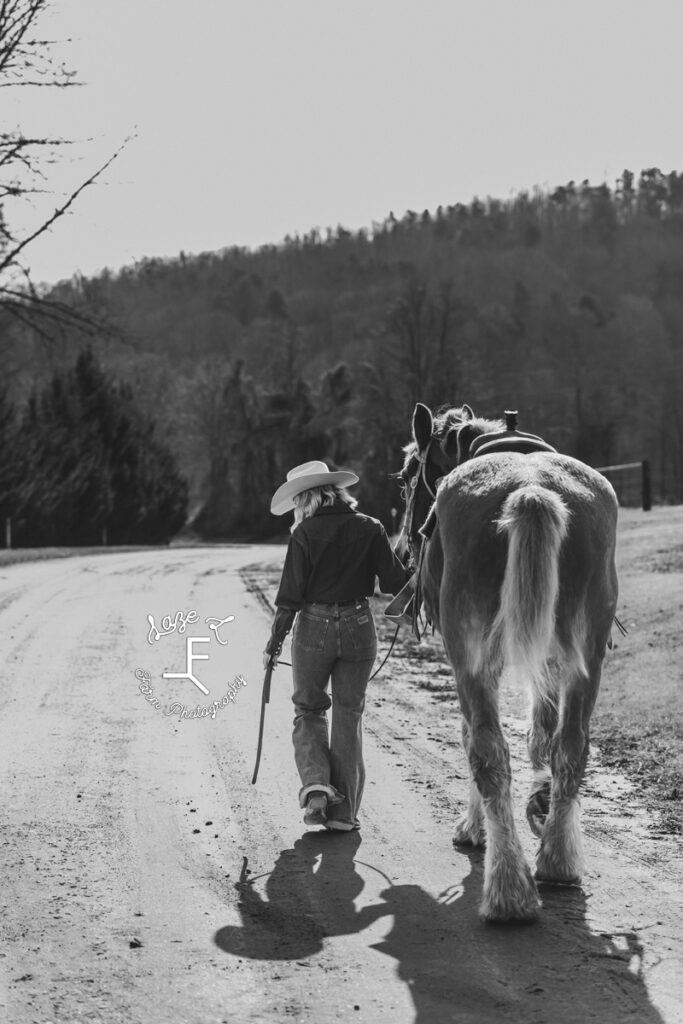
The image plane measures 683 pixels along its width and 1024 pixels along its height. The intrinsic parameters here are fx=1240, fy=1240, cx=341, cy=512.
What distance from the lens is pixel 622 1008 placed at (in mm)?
4258

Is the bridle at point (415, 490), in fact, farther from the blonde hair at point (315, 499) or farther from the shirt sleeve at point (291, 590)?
the shirt sleeve at point (291, 590)

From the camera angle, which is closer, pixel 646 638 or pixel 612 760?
pixel 612 760

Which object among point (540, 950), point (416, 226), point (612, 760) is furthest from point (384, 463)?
point (416, 226)

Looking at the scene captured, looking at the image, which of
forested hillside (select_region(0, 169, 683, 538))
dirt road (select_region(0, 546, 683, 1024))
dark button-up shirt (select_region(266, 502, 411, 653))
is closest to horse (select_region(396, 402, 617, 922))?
dirt road (select_region(0, 546, 683, 1024))

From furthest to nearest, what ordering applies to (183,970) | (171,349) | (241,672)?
(171,349)
(241,672)
(183,970)

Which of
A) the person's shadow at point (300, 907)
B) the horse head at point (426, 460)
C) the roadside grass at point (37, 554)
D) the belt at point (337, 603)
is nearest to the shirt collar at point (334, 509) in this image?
the horse head at point (426, 460)

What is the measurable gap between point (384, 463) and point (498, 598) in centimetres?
5051

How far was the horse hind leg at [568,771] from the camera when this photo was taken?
5.70 meters

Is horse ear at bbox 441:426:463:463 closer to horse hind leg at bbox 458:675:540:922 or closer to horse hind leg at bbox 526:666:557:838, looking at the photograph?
horse hind leg at bbox 526:666:557:838

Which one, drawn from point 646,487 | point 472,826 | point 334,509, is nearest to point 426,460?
point 334,509

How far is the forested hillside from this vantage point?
57.2 metres

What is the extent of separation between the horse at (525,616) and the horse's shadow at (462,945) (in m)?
0.20

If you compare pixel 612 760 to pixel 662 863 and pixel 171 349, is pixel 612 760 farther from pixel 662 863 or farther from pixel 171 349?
pixel 171 349

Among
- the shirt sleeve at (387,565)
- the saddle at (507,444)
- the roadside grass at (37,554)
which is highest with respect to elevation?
the saddle at (507,444)
